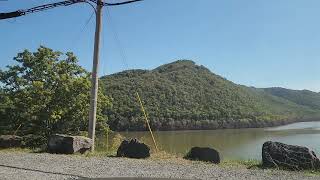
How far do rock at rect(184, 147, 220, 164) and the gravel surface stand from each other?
640mm

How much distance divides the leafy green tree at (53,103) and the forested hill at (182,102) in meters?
31.1

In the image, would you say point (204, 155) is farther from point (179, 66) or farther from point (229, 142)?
point (179, 66)

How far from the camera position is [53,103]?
2305 centimetres

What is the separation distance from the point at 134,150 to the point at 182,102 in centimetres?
8368

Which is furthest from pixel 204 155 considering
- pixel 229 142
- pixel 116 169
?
pixel 229 142

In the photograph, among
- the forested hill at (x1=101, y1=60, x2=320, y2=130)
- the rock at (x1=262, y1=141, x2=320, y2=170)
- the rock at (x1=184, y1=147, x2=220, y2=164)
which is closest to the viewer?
the rock at (x1=262, y1=141, x2=320, y2=170)

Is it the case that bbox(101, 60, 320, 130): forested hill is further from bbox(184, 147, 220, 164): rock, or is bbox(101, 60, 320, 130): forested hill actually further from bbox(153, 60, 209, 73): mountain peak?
bbox(184, 147, 220, 164): rock

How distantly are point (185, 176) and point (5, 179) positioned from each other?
13.9ft

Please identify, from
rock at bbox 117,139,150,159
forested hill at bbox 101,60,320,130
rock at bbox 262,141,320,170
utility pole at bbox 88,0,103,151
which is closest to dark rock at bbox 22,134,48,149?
utility pole at bbox 88,0,103,151

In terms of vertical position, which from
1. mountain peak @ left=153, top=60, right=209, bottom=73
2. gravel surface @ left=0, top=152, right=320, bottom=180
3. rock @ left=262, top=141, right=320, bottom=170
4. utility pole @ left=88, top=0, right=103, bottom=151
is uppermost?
mountain peak @ left=153, top=60, right=209, bottom=73

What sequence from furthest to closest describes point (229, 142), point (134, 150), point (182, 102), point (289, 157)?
point (182, 102) < point (229, 142) < point (134, 150) < point (289, 157)

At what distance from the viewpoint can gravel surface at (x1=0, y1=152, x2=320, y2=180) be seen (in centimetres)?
1071

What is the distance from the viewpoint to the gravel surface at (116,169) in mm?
10711

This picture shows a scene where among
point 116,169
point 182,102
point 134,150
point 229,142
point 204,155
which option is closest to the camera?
point 116,169
